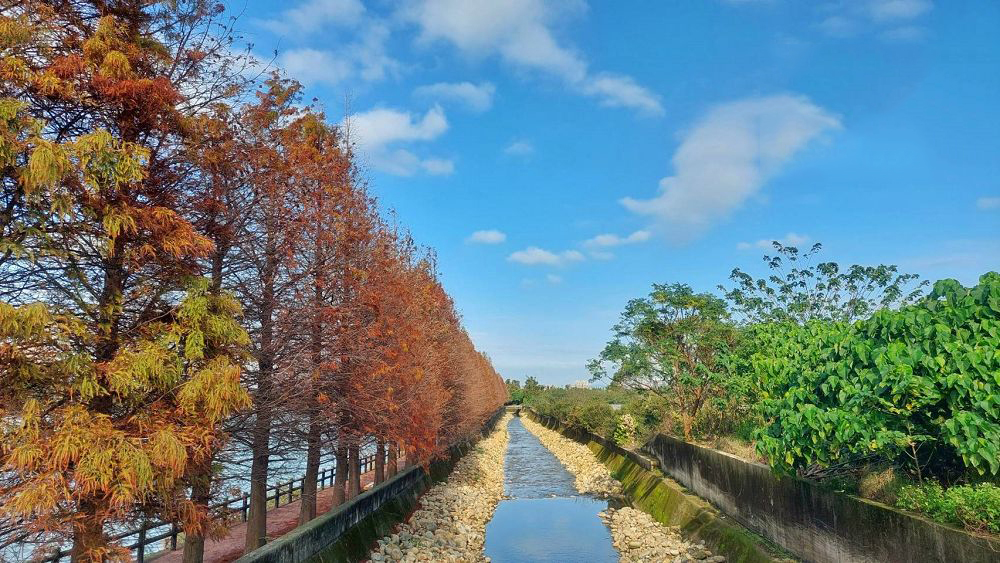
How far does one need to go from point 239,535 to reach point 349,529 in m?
3.66

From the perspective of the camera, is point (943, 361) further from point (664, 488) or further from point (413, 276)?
point (413, 276)

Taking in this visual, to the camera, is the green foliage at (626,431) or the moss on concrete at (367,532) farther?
the green foliage at (626,431)

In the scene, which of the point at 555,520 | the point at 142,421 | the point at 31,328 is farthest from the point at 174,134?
the point at 555,520

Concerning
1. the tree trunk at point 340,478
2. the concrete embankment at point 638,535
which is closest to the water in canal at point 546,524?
the concrete embankment at point 638,535

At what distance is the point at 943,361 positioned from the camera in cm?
627

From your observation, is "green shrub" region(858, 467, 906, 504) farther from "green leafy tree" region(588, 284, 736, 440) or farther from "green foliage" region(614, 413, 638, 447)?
"green foliage" region(614, 413, 638, 447)

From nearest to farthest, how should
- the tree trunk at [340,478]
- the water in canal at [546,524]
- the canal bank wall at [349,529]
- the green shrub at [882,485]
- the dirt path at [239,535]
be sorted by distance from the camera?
1. the green shrub at [882,485]
2. the canal bank wall at [349,529]
3. the dirt path at [239,535]
4. the tree trunk at [340,478]
5. the water in canal at [546,524]

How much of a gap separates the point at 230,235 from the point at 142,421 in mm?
3751

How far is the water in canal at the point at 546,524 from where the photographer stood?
1558cm

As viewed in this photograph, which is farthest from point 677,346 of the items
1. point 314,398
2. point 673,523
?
point 314,398

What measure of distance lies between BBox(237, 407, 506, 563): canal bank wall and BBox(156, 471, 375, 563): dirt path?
3.32 feet

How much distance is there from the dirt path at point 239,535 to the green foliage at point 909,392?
29.4ft

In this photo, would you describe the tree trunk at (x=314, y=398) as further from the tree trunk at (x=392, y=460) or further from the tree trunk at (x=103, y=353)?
Result: the tree trunk at (x=392, y=460)

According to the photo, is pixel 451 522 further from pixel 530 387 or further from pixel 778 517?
pixel 530 387
